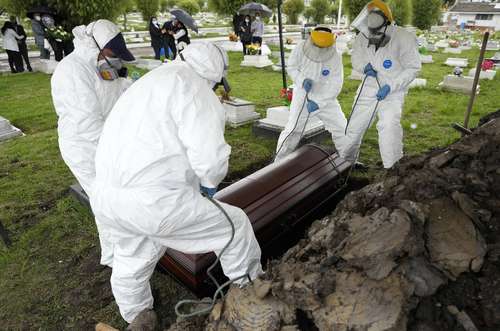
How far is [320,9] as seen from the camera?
35.7 metres

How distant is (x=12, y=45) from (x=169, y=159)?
12068mm

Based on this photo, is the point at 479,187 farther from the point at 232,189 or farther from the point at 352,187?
the point at 352,187

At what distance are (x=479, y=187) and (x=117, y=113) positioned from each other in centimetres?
218

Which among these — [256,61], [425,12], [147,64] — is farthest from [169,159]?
[425,12]

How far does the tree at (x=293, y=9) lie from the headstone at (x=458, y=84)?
29.4 meters

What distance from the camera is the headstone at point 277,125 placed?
5.45m

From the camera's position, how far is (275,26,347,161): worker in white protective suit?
427 centimetres

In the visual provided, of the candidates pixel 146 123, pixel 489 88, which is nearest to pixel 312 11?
pixel 489 88

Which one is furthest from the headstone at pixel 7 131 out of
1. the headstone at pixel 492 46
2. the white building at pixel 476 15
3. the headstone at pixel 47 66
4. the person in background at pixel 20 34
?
the white building at pixel 476 15

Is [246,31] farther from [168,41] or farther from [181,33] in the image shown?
[181,33]

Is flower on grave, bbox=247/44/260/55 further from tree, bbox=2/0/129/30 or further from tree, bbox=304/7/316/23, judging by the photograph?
tree, bbox=304/7/316/23

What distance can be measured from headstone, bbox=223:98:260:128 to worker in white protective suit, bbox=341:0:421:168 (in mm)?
2555

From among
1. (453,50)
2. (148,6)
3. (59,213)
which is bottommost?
(59,213)

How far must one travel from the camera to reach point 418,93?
8.63 metres
